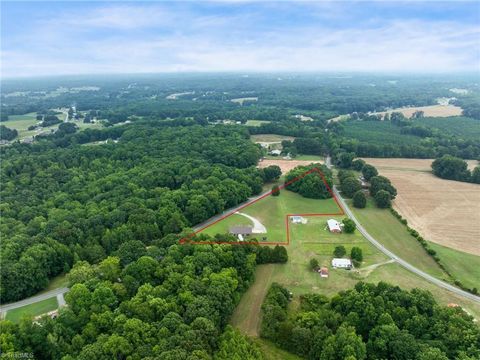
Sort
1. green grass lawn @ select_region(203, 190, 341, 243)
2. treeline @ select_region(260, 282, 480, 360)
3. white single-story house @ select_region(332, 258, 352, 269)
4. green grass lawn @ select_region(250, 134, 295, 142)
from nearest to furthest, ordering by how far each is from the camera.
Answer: treeline @ select_region(260, 282, 480, 360), white single-story house @ select_region(332, 258, 352, 269), green grass lawn @ select_region(203, 190, 341, 243), green grass lawn @ select_region(250, 134, 295, 142)

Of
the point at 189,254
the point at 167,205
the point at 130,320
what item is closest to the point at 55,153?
the point at 167,205

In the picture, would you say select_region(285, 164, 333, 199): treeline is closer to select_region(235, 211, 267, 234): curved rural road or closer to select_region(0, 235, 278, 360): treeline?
select_region(235, 211, 267, 234): curved rural road

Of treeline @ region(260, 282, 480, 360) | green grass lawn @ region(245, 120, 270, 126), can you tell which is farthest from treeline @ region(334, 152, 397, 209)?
green grass lawn @ region(245, 120, 270, 126)

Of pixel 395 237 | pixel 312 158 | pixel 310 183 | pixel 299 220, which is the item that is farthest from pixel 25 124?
pixel 395 237

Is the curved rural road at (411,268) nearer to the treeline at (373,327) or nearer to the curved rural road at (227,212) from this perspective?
the treeline at (373,327)

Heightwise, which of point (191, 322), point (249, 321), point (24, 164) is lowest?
point (249, 321)

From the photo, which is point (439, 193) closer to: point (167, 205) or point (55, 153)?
Answer: point (167, 205)
